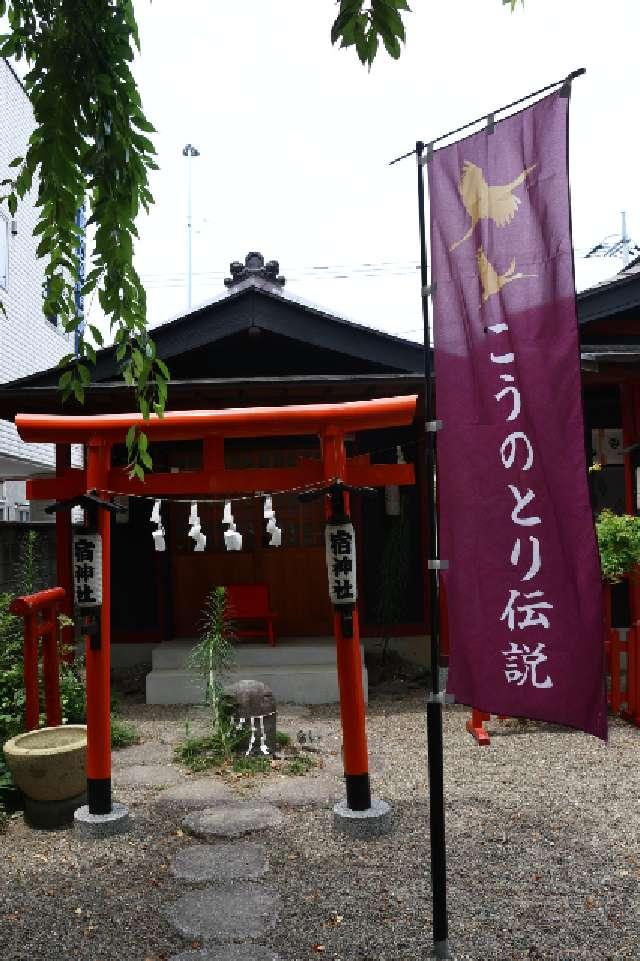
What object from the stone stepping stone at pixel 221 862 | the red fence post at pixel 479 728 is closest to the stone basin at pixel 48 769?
the stone stepping stone at pixel 221 862

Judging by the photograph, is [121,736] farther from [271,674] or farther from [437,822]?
[437,822]

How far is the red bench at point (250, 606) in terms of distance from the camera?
10.4 meters

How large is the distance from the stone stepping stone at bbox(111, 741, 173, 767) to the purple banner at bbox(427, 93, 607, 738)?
14.9ft

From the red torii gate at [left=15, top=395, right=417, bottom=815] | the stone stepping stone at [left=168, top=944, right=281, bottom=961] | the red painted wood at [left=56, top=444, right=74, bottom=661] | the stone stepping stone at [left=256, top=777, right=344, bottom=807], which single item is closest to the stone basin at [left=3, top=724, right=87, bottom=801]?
the red torii gate at [left=15, top=395, right=417, bottom=815]

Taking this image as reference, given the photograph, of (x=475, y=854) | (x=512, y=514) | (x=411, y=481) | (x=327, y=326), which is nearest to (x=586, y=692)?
(x=512, y=514)

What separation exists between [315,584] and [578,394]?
7826 millimetres

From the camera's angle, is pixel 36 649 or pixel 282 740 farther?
pixel 282 740

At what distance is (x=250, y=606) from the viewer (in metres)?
10.5

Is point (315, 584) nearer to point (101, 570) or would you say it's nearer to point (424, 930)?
point (101, 570)

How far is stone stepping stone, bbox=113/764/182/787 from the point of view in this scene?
6871mm

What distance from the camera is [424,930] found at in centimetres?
427

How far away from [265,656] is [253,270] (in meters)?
8.45

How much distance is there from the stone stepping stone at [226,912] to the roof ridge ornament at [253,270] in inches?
493

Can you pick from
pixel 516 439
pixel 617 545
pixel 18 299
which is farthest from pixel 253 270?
pixel 516 439
